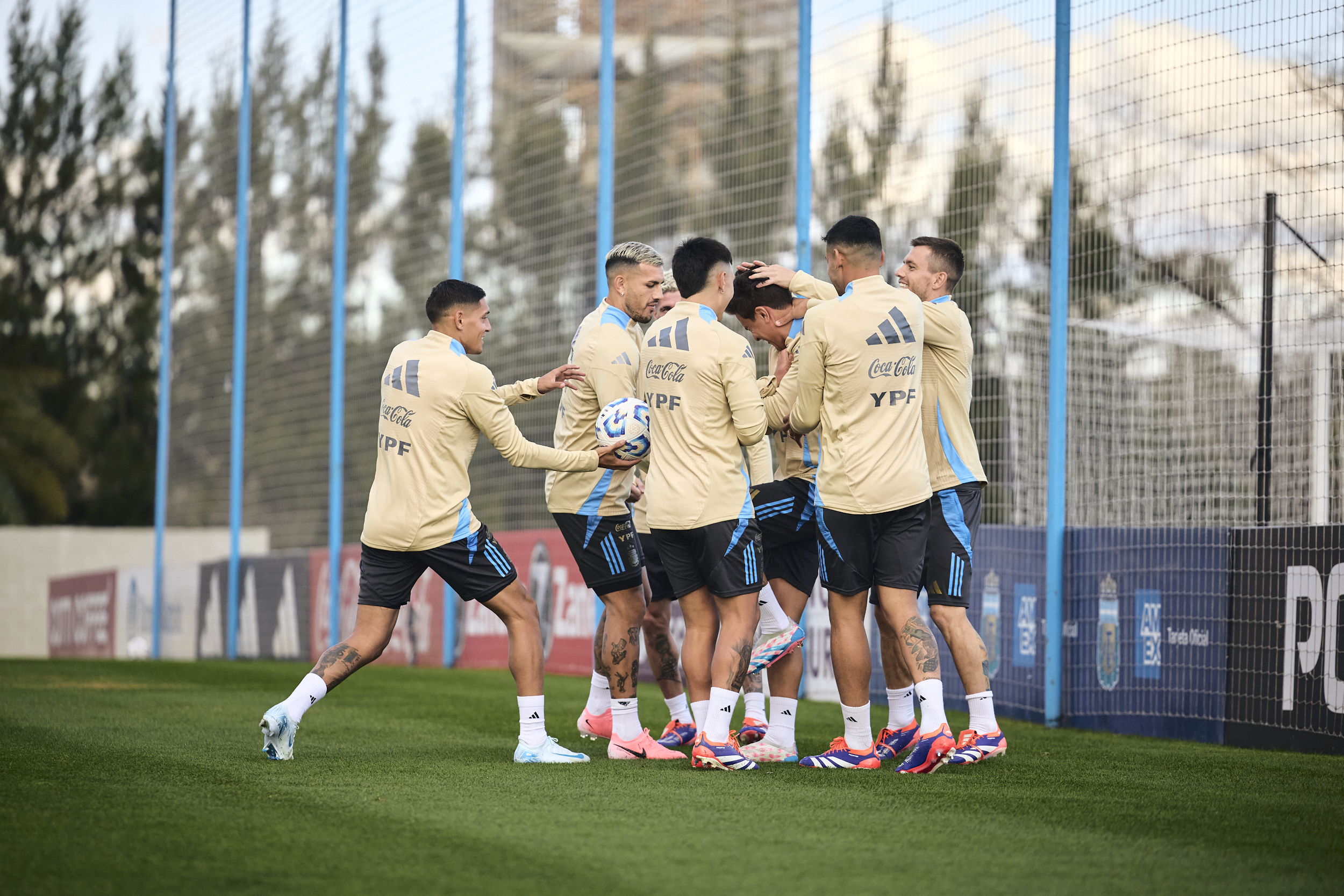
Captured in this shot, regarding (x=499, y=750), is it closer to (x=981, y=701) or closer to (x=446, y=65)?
(x=981, y=701)

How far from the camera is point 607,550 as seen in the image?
645cm

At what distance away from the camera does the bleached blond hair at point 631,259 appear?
259 inches

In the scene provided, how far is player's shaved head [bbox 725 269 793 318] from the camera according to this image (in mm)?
6453

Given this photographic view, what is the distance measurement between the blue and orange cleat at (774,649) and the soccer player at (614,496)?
54 centimetres

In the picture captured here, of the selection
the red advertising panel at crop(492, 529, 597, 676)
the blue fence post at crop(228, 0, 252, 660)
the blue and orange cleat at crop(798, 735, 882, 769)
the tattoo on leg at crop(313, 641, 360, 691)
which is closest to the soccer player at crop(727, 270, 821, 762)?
the blue and orange cleat at crop(798, 735, 882, 769)

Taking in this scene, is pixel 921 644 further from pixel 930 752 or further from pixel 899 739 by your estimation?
pixel 899 739

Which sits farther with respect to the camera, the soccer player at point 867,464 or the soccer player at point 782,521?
the soccer player at point 782,521

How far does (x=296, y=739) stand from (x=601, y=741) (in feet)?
4.92

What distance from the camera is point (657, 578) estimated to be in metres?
6.89

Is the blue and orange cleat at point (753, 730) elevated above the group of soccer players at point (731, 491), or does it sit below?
below

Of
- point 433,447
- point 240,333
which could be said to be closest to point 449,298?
point 433,447

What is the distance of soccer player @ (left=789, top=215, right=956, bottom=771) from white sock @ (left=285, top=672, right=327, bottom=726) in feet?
6.98

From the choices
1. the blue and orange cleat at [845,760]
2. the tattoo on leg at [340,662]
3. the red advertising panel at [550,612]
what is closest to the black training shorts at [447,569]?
the tattoo on leg at [340,662]

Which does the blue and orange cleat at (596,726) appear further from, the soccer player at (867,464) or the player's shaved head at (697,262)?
the player's shaved head at (697,262)
